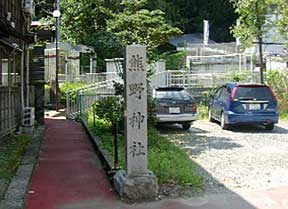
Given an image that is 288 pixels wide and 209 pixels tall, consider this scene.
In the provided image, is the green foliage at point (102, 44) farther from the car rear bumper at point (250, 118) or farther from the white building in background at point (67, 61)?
the car rear bumper at point (250, 118)

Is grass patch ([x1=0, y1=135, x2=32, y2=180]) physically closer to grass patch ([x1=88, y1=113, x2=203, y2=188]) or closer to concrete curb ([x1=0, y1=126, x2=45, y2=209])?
concrete curb ([x1=0, y1=126, x2=45, y2=209])

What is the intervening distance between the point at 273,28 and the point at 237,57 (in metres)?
7.35

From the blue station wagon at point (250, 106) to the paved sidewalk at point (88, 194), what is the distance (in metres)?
6.15

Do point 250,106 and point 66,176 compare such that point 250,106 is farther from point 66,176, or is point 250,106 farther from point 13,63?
point 66,176

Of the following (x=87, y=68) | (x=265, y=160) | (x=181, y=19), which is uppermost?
(x=181, y=19)

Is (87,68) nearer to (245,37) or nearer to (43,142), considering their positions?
(245,37)

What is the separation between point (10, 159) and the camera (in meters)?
9.78

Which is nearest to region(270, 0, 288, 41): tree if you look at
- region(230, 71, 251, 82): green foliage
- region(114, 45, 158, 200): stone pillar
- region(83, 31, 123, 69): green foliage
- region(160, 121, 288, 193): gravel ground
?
region(230, 71, 251, 82): green foliage

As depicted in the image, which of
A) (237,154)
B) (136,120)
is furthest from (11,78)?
(136,120)

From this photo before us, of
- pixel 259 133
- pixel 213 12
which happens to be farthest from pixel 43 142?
pixel 213 12

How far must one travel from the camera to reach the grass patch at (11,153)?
8.61 meters

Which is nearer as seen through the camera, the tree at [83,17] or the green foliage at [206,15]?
the tree at [83,17]

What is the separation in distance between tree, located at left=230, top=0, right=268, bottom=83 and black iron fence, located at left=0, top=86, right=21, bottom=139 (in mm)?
11164

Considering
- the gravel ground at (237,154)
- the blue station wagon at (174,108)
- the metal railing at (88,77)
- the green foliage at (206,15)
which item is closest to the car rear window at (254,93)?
the gravel ground at (237,154)
